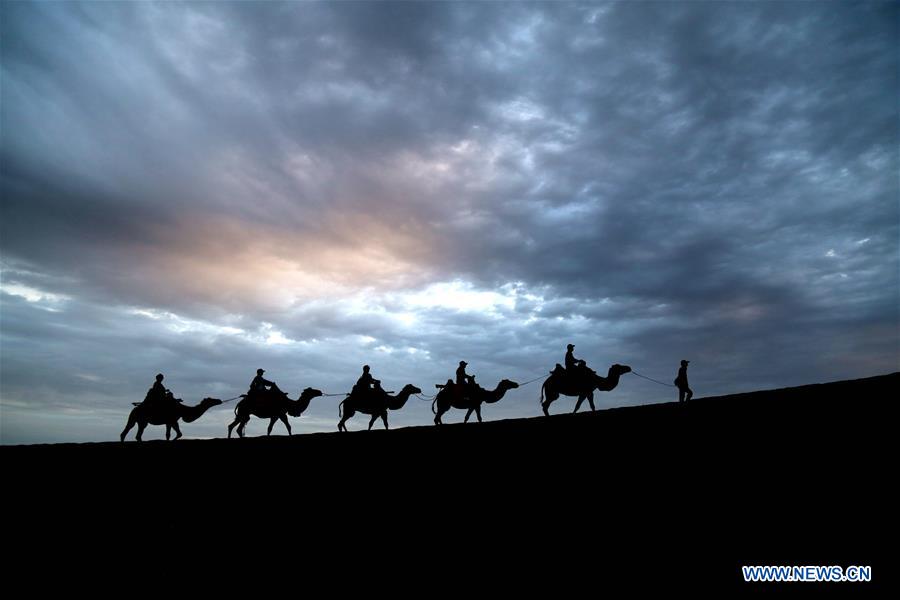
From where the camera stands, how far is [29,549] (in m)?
10.7

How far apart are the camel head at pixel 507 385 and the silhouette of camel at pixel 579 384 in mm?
2077

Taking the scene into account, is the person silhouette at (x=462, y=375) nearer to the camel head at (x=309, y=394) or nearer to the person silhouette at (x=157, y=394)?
the camel head at (x=309, y=394)

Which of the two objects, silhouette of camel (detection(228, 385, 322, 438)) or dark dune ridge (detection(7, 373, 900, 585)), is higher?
silhouette of camel (detection(228, 385, 322, 438))

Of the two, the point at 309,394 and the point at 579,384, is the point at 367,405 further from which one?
the point at 579,384

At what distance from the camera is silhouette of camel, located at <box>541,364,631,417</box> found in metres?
16.2

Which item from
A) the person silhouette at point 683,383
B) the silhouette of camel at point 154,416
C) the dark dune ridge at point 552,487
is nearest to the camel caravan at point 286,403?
the silhouette of camel at point 154,416

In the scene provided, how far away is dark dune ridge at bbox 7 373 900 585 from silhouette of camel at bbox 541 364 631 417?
3.19 metres

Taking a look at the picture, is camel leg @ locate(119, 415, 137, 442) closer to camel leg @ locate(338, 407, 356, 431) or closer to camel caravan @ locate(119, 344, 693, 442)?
camel caravan @ locate(119, 344, 693, 442)

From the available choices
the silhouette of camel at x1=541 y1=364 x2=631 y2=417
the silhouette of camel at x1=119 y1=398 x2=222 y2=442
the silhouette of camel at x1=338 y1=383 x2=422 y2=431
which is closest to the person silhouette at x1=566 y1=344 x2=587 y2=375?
the silhouette of camel at x1=541 y1=364 x2=631 y2=417

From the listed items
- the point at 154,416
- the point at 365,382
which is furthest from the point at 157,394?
the point at 365,382

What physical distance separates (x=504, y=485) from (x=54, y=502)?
36.8ft

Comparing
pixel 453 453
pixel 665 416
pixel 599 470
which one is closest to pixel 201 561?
pixel 453 453

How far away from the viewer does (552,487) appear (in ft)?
30.1

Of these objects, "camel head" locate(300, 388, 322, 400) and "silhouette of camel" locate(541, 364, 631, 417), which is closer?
"silhouette of camel" locate(541, 364, 631, 417)
